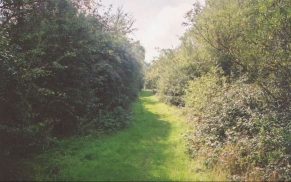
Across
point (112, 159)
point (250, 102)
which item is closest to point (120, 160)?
point (112, 159)

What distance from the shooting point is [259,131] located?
8188 millimetres

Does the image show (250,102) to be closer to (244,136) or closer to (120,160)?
(244,136)

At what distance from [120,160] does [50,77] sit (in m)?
5.41

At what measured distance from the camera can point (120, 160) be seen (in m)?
8.34

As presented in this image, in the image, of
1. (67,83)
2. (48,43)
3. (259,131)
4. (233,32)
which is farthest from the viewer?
(233,32)

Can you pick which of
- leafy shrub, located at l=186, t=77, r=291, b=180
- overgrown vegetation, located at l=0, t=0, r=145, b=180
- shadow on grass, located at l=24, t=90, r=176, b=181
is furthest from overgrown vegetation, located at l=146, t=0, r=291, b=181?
overgrown vegetation, located at l=0, t=0, r=145, b=180

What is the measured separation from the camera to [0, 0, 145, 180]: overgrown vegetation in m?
6.66

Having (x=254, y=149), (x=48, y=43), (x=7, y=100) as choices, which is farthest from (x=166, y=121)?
(x=7, y=100)

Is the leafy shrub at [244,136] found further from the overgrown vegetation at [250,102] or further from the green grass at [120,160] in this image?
the green grass at [120,160]

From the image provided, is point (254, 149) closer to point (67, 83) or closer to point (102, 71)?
point (67, 83)

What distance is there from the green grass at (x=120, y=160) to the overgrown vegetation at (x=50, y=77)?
2.92ft

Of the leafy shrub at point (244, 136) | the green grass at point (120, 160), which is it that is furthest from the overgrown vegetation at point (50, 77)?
the leafy shrub at point (244, 136)

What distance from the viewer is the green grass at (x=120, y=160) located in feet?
23.0

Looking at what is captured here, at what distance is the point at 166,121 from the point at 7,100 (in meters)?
11.2
